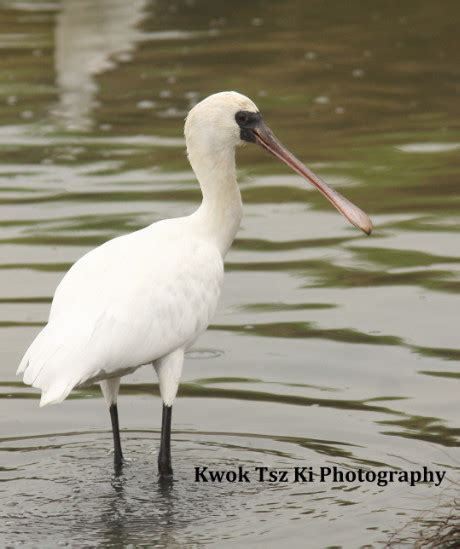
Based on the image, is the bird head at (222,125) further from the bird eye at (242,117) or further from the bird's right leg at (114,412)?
the bird's right leg at (114,412)

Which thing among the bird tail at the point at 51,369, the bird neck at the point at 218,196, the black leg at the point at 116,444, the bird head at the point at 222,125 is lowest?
the black leg at the point at 116,444

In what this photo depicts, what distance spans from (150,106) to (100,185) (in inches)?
144

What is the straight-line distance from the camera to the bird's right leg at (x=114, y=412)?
27.3ft

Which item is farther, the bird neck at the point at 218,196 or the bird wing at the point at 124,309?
the bird neck at the point at 218,196

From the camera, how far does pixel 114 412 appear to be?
27.6 feet

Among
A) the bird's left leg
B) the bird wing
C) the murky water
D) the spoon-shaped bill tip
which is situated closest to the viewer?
the bird wing

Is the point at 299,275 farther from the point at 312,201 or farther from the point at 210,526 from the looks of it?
the point at 210,526

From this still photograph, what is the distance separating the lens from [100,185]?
14.9 metres

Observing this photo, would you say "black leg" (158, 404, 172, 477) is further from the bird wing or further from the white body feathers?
the bird wing

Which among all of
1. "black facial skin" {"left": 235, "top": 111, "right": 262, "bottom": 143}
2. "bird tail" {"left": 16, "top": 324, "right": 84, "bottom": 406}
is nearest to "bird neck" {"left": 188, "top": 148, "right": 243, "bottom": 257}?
"black facial skin" {"left": 235, "top": 111, "right": 262, "bottom": 143}

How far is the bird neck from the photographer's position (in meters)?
8.96

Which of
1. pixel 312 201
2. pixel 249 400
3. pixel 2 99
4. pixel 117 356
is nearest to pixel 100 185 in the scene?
pixel 312 201

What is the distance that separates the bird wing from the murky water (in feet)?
2.20

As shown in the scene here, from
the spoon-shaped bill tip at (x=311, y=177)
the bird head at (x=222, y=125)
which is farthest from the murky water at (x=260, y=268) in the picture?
the bird head at (x=222, y=125)
